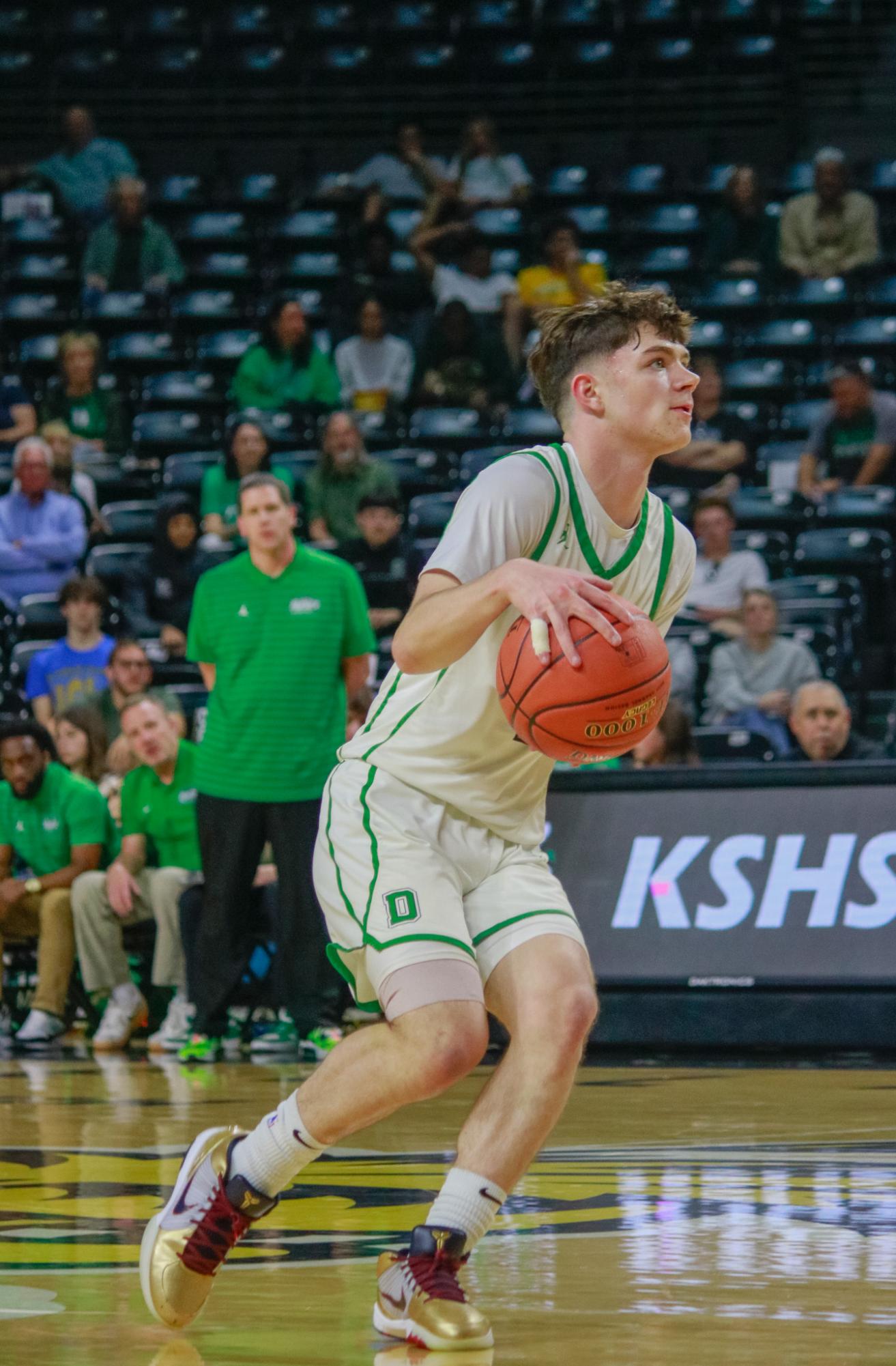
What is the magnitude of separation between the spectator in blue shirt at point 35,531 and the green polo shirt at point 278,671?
3821 millimetres

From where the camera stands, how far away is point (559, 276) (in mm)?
13500

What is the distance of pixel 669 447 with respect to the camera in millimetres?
3424

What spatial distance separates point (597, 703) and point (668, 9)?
48.4ft

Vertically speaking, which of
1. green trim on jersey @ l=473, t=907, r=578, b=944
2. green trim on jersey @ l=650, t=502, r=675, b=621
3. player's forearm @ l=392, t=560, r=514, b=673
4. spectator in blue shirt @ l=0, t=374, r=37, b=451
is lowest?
green trim on jersey @ l=473, t=907, r=578, b=944

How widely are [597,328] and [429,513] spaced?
8072 millimetres

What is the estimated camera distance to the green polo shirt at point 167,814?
8.68 meters

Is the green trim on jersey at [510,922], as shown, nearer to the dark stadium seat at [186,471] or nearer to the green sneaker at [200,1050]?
the green sneaker at [200,1050]

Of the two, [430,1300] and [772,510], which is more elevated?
[772,510]

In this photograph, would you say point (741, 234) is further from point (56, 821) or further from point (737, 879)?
point (737, 879)

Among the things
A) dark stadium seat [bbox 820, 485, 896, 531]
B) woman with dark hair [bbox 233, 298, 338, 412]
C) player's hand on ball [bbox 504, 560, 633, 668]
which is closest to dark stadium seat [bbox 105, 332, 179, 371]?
woman with dark hair [bbox 233, 298, 338, 412]

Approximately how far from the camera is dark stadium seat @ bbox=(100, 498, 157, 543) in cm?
1209

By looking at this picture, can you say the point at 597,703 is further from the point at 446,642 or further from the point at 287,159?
the point at 287,159

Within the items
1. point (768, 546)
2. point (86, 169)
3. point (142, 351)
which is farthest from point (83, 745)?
point (86, 169)

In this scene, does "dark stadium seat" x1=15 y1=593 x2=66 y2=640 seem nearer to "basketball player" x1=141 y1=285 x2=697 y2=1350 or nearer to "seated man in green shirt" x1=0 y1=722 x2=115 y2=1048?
"seated man in green shirt" x1=0 y1=722 x2=115 y2=1048
